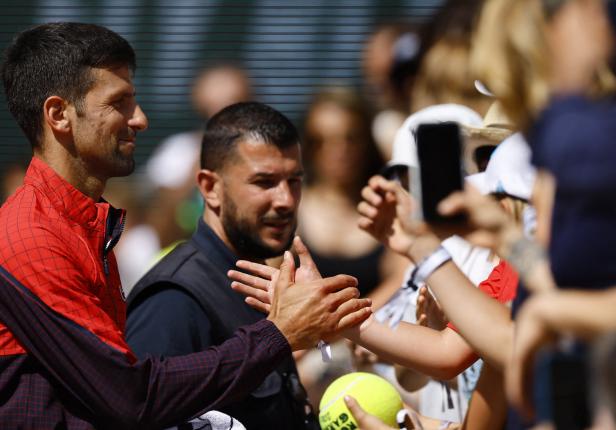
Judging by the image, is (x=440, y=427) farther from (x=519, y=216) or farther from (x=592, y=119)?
(x=592, y=119)

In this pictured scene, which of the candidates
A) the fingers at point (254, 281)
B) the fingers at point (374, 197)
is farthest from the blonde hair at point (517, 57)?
the fingers at point (254, 281)

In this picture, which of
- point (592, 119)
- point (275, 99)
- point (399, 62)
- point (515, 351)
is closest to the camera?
point (592, 119)

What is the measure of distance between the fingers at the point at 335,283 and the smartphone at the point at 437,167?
790mm

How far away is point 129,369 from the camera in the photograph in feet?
10.1

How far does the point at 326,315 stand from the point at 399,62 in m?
3.40

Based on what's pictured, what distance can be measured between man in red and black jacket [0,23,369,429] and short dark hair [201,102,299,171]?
952 millimetres

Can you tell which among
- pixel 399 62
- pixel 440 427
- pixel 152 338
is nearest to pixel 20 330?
pixel 152 338

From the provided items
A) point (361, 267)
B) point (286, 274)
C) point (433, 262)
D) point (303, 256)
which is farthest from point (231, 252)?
point (433, 262)

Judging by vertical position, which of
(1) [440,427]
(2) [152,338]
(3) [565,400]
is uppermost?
(3) [565,400]

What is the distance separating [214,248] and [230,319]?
0.41m

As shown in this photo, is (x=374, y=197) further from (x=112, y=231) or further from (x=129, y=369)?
(x=112, y=231)

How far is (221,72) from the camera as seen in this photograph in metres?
7.24

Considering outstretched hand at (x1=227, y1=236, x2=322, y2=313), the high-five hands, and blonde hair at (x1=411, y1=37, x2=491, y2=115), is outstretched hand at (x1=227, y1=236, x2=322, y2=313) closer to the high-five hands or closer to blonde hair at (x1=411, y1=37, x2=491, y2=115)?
the high-five hands

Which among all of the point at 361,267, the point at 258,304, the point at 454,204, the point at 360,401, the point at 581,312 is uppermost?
the point at 454,204
